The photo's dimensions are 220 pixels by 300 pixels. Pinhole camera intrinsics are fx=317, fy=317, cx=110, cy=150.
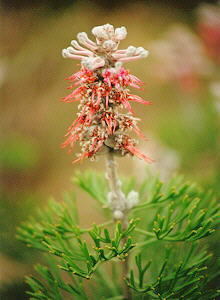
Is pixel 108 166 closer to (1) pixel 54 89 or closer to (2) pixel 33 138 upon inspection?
(2) pixel 33 138

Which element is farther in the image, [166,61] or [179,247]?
[166,61]

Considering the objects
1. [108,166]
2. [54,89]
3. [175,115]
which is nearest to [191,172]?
[175,115]

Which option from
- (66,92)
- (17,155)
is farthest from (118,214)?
(66,92)

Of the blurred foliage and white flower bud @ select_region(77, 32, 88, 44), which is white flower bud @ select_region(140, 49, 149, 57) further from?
the blurred foliage

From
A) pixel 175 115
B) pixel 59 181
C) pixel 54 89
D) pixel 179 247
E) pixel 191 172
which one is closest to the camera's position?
pixel 179 247

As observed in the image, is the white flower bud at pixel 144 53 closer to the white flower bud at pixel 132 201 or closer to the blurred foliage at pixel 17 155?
the white flower bud at pixel 132 201

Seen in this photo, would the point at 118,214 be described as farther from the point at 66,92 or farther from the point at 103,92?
the point at 66,92

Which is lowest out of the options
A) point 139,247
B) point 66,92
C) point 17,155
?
point 139,247
